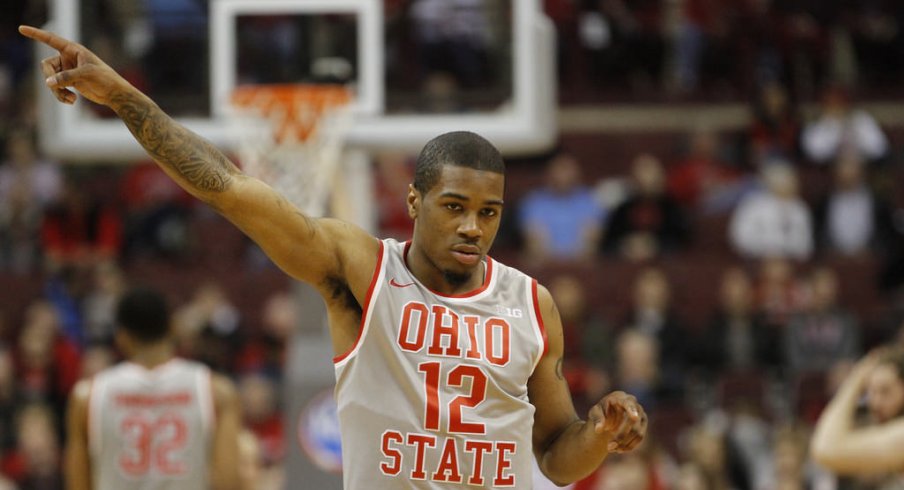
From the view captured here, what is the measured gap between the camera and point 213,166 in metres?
3.90

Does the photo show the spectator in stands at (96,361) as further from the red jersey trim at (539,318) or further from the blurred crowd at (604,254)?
the red jersey trim at (539,318)

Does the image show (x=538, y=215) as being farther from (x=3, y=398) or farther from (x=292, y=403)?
(x=3, y=398)

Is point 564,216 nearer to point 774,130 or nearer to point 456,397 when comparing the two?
point 774,130

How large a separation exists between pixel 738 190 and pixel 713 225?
0.50 meters

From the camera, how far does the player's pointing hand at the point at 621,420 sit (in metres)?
3.96

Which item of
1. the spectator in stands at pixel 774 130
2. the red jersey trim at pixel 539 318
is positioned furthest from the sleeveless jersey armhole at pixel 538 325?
the spectator in stands at pixel 774 130

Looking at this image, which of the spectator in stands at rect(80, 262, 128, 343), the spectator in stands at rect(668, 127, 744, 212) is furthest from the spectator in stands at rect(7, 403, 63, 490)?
the spectator in stands at rect(668, 127, 744, 212)

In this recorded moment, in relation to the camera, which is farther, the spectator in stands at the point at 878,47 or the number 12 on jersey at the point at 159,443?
the spectator in stands at the point at 878,47

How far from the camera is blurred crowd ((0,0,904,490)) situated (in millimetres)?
9961

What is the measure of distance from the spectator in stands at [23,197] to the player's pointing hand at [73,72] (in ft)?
32.4

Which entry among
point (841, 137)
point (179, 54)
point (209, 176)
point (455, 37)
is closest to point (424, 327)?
point (209, 176)

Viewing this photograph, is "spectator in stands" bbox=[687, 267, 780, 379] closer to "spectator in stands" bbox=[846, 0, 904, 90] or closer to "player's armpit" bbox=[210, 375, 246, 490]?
"spectator in stands" bbox=[846, 0, 904, 90]

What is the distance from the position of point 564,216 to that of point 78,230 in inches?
177

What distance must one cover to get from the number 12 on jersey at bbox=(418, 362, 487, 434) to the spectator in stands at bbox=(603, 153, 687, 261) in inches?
344
